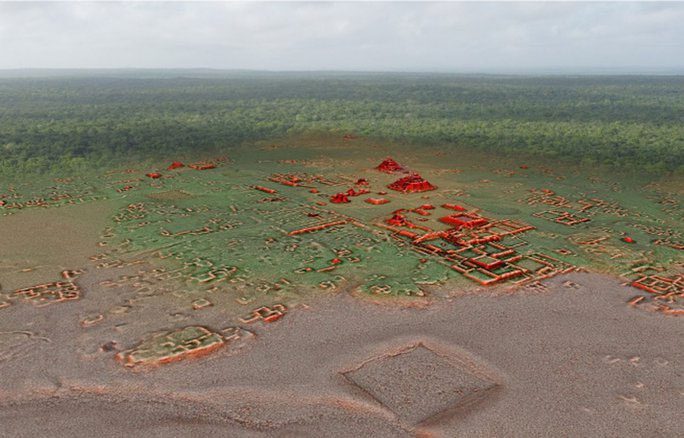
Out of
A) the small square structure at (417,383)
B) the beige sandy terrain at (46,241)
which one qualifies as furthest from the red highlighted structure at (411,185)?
the small square structure at (417,383)

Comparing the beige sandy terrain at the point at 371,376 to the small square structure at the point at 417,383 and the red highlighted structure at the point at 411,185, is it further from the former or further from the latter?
the red highlighted structure at the point at 411,185

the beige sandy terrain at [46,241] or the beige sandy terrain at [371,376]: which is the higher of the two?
the beige sandy terrain at [46,241]

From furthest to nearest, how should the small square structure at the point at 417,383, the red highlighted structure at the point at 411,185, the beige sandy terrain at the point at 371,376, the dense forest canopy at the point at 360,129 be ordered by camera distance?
1. the dense forest canopy at the point at 360,129
2. the red highlighted structure at the point at 411,185
3. the small square structure at the point at 417,383
4. the beige sandy terrain at the point at 371,376

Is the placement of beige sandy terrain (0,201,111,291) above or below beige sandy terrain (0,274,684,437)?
above

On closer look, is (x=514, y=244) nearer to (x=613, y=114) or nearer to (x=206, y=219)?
(x=206, y=219)

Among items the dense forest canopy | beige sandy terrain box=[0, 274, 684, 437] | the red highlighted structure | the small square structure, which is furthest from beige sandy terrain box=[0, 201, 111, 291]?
the red highlighted structure

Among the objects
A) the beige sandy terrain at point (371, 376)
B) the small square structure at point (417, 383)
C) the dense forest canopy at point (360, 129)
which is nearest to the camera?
the beige sandy terrain at point (371, 376)

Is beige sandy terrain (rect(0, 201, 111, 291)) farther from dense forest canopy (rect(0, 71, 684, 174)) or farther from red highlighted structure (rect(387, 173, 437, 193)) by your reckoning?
red highlighted structure (rect(387, 173, 437, 193))

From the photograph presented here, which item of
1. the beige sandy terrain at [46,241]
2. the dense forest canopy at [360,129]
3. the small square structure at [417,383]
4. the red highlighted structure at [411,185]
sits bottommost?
the small square structure at [417,383]
